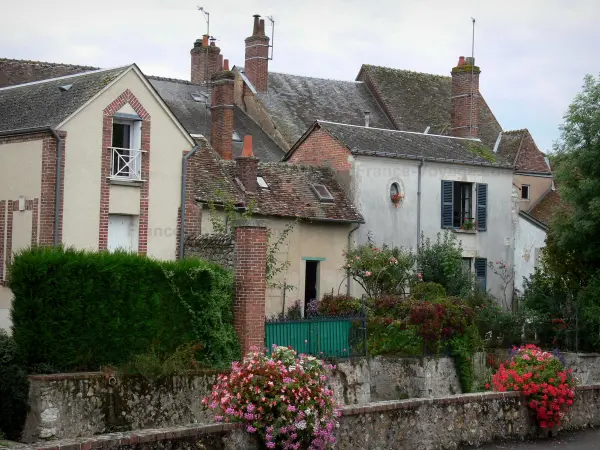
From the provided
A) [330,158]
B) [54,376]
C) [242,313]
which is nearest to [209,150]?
[330,158]

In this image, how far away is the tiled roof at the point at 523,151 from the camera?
38094 mm

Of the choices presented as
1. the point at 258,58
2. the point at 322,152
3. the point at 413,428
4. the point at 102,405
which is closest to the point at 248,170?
the point at 322,152

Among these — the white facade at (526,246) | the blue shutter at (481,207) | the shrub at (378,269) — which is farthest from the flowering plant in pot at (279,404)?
the white facade at (526,246)

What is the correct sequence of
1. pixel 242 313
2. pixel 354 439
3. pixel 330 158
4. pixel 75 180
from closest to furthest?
pixel 354 439 → pixel 242 313 → pixel 75 180 → pixel 330 158

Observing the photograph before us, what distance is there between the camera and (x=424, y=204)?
29.7 m

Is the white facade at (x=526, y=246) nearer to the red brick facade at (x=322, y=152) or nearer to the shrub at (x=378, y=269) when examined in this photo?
the shrub at (x=378, y=269)

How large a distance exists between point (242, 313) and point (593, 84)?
1231 centimetres

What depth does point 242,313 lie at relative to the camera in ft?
60.4

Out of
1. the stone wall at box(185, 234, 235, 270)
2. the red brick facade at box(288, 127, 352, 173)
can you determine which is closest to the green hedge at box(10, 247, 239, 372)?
the stone wall at box(185, 234, 235, 270)

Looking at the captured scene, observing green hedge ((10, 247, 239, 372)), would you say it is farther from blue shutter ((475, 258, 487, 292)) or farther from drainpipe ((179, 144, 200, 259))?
blue shutter ((475, 258, 487, 292))

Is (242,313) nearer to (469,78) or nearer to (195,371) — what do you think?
(195,371)

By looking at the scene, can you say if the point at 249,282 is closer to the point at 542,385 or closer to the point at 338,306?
the point at 338,306

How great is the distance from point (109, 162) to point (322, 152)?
28.5 ft

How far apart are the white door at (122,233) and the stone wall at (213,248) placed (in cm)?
149
